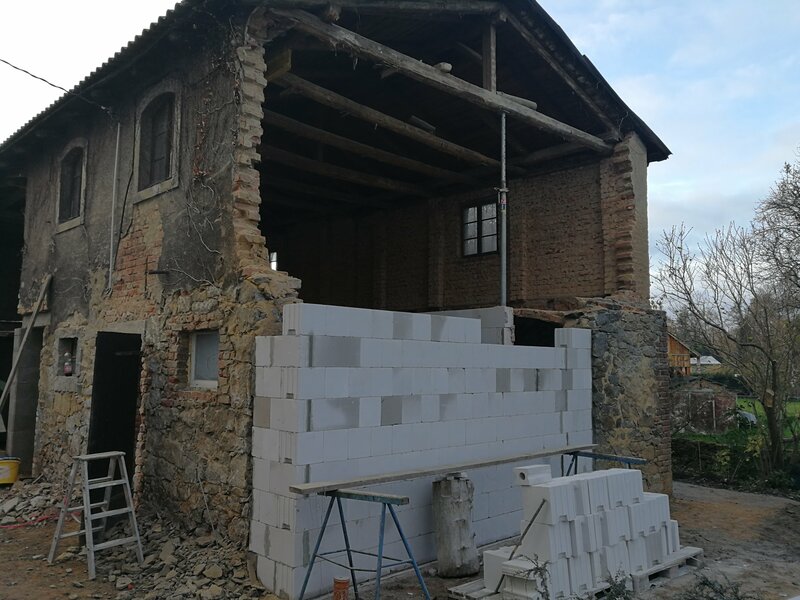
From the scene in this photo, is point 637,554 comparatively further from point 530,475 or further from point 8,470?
point 8,470

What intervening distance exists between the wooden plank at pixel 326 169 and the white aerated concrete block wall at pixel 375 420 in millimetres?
4766

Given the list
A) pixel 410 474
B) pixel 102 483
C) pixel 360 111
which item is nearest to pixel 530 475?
pixel 410 474

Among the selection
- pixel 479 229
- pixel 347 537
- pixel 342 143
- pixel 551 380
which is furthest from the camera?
pixel 479 229

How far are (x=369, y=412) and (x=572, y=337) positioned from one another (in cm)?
412

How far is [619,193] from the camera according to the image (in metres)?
11.2

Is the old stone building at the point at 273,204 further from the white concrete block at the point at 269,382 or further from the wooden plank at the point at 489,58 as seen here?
the white concrete block at the point at 269,382

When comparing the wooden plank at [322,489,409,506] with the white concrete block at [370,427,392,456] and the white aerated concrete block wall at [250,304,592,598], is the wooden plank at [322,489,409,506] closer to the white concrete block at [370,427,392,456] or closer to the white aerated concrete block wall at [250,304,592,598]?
the white aerated concrete block wall at [250,304,592,598]

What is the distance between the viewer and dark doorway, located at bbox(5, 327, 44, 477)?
37.5 ft

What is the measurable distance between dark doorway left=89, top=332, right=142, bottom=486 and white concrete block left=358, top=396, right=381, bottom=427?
3.37 metres

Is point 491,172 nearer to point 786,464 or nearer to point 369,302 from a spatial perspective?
point 369,302

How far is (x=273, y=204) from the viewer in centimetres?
1556

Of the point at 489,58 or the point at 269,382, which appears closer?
the point at 269,382

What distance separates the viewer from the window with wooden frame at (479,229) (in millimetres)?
13172

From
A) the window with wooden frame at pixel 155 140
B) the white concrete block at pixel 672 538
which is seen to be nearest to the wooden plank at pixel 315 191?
the window with wooden frame at pixel 155 140
